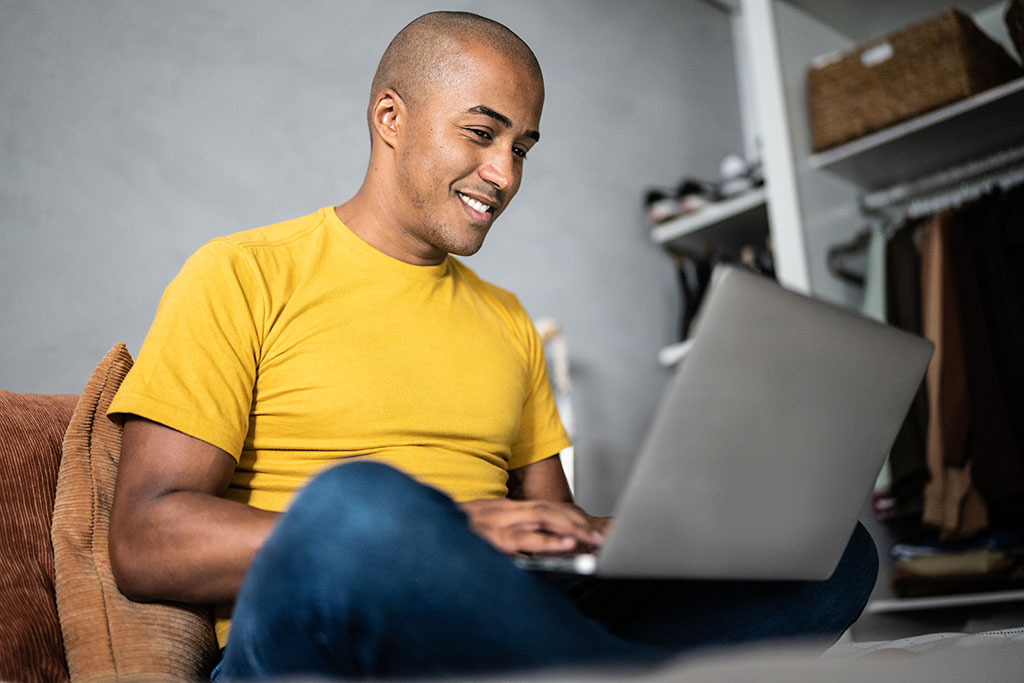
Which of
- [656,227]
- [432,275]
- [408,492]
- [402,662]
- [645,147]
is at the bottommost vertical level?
[402,662]

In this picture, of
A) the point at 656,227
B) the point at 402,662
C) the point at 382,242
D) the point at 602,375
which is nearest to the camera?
the point at 402,662

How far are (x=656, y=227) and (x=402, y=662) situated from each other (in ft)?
7.39

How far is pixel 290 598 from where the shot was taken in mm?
566

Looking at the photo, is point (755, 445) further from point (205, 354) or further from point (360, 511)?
point (205, 354)

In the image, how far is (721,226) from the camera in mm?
2678

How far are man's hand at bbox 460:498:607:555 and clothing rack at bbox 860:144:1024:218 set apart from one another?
1.82 meters

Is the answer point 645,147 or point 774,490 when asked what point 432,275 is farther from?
Answer: point 645,147

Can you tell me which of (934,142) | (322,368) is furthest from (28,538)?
(934,142)

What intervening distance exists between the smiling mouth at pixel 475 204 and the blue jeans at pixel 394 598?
0.66m

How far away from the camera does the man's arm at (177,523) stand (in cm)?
74

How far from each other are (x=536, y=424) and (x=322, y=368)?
387mm

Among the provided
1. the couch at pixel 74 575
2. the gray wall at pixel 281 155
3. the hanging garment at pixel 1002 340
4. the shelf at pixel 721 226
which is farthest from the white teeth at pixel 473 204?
the shelf at pixel 721 226

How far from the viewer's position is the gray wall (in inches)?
62.4

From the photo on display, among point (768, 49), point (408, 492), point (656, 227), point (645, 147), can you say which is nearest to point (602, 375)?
point (656, 227)
